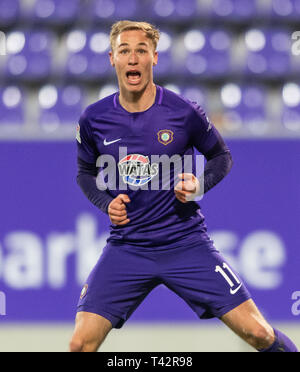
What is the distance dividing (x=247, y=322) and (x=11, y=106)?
3.76 meters

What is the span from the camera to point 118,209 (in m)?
3.46

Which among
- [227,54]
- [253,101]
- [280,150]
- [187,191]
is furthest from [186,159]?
[227,54]

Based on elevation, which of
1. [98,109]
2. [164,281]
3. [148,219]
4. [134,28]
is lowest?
[164,281]

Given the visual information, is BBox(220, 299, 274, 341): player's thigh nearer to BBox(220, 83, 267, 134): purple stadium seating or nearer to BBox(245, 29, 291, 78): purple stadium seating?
BBox(220, 83, 267, 134): purple stadium seating

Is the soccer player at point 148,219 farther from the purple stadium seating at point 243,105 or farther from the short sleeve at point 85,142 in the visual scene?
the purple stadium seating at point 243,105

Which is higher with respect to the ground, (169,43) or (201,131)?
(169,43)

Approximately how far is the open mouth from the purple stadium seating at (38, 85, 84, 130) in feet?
9.19

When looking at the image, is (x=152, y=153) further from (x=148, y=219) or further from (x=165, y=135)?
(x=148, y=219)

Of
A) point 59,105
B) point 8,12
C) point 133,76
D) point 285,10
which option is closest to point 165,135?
point 133,76

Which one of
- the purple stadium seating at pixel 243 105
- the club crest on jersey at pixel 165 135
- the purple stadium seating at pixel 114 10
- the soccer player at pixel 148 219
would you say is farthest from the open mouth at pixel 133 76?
the purple stadium seating at pixel 114 10

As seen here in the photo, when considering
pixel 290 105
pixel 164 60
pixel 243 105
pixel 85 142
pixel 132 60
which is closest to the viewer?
pixel 132 60

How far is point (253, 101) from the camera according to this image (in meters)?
6.50

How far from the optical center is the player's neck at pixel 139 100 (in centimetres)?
369
